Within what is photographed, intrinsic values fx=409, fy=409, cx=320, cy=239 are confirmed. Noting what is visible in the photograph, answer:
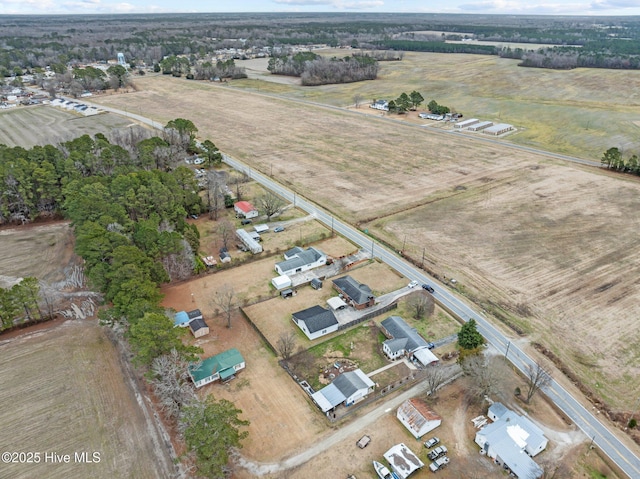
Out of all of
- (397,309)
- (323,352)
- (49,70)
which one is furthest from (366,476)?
(49,70)

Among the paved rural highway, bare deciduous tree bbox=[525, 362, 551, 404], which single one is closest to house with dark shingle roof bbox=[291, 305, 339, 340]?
the paved rural highway

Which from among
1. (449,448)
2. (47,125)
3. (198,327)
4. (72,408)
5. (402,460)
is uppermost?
(47,125)

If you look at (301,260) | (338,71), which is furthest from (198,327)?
(338,71)

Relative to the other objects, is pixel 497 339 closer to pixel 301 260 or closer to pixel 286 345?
pixel 286 345

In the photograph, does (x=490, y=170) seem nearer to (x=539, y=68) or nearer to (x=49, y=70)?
(x=539, y=68)

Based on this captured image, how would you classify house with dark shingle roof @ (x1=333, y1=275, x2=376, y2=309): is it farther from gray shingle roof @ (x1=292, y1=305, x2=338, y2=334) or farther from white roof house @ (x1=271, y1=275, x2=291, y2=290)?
white roof house @ (x1=271, y1=275, x2=291, y2=290)

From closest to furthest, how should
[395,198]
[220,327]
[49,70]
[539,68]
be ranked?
[220,327]
[395,198]
[539,68]
[49,70]
